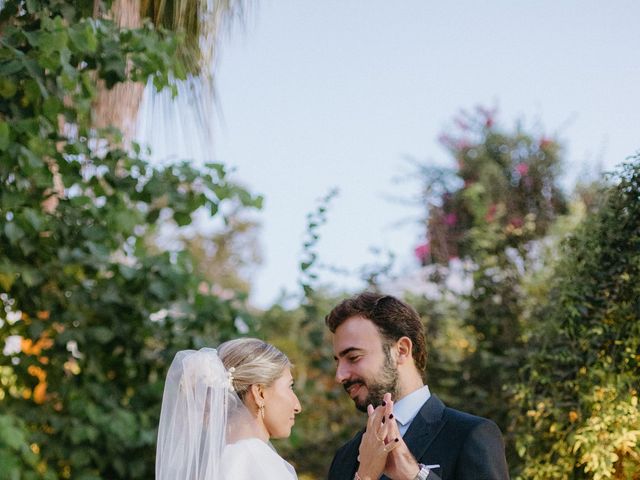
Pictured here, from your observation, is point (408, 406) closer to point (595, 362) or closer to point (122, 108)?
point (595, 362)

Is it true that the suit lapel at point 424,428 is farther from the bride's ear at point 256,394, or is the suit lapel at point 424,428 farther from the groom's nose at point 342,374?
the bride's ear at point 256,394

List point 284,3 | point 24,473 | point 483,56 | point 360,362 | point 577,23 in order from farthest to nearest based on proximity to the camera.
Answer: point 483,56, point 577,23, point 284,3, point 24,473, point 360,362

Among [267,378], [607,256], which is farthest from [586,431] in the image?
[267,378]

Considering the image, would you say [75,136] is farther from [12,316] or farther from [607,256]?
[607,256]

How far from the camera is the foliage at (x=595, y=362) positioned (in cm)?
323

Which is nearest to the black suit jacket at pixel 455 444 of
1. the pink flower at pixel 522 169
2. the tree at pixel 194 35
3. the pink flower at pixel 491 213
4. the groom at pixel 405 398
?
the groom at pixel 405 398

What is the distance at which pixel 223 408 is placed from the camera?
3047mm

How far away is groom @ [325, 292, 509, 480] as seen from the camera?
2721mm

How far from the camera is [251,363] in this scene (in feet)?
10.4

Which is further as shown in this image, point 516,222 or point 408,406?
point 516,222

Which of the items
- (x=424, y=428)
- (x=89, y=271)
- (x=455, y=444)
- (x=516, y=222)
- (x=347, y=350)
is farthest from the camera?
(x=516, y=222)

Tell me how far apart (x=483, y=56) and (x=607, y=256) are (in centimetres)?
398

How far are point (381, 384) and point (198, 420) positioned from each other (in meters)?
0.65

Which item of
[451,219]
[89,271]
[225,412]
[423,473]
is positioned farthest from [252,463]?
[451,219]
